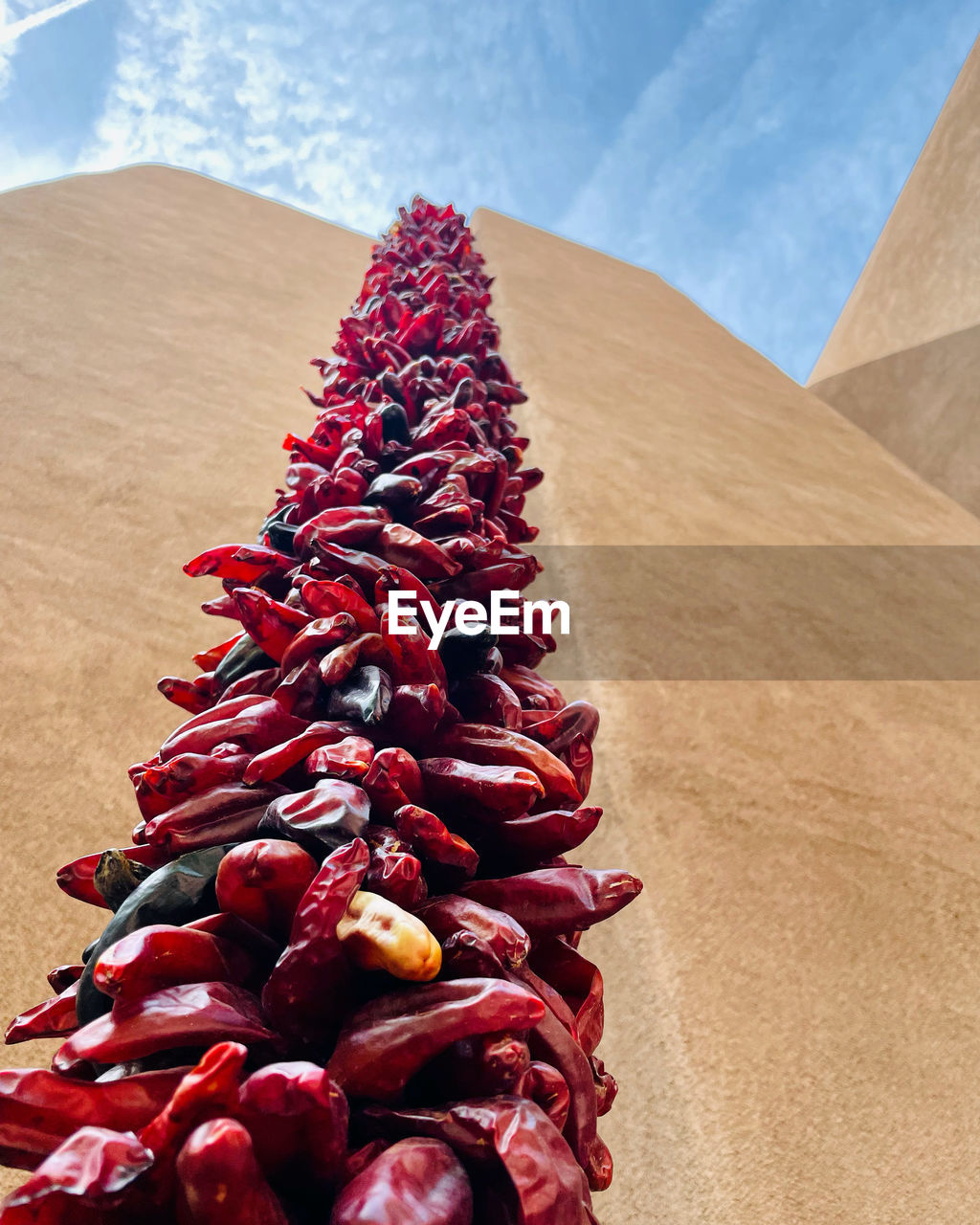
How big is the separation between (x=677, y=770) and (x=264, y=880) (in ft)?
Answer: 2.43

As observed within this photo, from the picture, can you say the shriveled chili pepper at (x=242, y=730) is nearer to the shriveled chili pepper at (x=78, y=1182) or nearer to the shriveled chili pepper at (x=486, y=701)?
the shriveled chili pepper at (x=486, y=701)

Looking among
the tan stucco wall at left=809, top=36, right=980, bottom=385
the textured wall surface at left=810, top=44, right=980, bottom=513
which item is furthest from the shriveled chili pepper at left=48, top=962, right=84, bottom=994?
the tan stucco wall at left=809, top=36, right=980, bottom=385

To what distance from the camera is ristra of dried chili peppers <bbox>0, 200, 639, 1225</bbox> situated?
0.33m

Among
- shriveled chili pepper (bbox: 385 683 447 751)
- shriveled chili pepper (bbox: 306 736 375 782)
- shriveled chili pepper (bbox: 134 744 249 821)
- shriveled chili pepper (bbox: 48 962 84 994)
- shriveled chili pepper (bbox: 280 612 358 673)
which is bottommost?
shriveled chili pepper (bbox: 48 962 84 994)

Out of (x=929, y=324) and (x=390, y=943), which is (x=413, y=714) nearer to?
(x=390, y=943)

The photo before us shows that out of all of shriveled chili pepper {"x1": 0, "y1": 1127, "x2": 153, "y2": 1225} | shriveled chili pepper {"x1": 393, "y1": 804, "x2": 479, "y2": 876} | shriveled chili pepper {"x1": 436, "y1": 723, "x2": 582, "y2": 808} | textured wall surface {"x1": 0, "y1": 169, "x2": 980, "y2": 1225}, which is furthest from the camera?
textured wall surface {"x1": 0, "y1": 169, "x2": 980, "y2": 1225}

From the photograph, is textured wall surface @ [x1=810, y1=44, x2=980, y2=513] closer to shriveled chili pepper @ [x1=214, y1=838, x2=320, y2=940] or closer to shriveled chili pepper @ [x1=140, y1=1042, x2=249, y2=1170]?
shriveled chili pepper @ [x1=214, y1=838, x2=320, y2=940]

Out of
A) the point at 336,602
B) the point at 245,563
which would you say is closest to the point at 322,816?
the point at 336,602

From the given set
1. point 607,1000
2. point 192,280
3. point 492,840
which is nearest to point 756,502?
point 607,1000

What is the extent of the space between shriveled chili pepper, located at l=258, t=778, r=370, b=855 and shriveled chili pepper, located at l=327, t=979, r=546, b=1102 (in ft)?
0.32

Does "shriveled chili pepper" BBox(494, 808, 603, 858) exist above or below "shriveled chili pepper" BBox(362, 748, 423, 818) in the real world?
below

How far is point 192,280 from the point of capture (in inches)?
112

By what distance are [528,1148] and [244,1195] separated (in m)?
0.12

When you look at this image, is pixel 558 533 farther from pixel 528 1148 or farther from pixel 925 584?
pixel 528 1148
